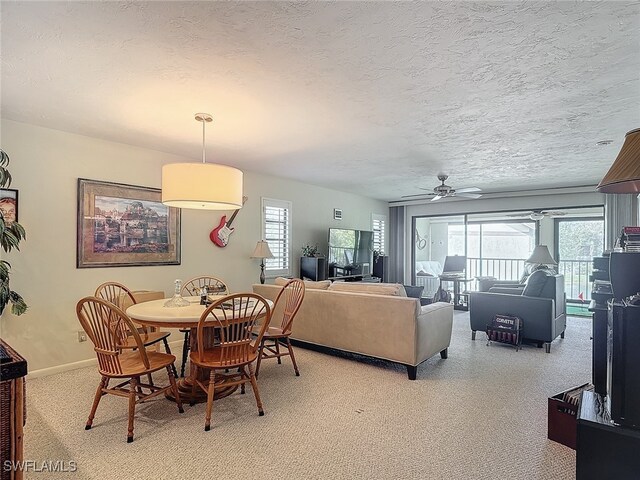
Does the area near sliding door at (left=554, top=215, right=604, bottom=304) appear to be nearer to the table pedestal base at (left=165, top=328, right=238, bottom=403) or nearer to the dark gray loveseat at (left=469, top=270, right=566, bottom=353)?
the dark gray loveseat at (left=469, top=270, right=566, bottom=353)

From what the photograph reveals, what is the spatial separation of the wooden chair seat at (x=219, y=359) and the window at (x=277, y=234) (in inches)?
121

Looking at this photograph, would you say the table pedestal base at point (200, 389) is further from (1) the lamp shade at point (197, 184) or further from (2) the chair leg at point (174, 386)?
(1) the lamp shade at point (197, 184)

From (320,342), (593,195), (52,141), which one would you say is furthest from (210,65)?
(593,195)

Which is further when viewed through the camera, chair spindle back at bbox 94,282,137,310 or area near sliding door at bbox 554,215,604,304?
area near sliding door at bbox 554,215,604,304

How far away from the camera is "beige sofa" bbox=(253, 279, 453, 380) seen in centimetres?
347

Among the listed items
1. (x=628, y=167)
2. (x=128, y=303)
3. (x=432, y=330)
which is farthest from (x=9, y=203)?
(x=628, y=167)

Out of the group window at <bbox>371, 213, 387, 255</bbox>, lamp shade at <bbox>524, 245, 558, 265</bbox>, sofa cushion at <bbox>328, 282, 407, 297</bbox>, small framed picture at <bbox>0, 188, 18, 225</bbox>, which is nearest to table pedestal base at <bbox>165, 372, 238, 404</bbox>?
sofa cushion at <bbox>328, 282, 407, 297</bbox>

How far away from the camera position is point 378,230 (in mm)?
8664

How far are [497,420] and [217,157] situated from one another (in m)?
4.12

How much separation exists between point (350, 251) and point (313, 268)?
1.20 m

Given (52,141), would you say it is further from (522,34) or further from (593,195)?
(593,195)

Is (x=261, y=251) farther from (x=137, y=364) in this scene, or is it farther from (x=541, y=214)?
(x=541, y=214)

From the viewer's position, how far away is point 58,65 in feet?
7.55

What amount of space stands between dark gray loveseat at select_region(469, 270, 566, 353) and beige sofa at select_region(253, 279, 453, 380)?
3.69 ft
